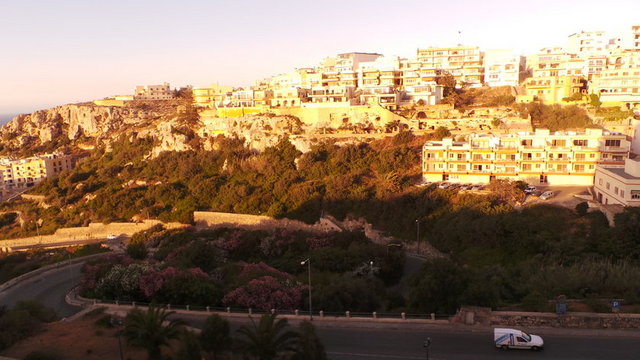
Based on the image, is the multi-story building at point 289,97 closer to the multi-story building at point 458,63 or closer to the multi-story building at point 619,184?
the multi-story building at point 458,63

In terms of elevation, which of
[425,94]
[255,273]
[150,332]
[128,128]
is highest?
[425,94]

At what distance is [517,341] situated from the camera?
540 inches

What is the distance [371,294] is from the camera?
63.5 ft

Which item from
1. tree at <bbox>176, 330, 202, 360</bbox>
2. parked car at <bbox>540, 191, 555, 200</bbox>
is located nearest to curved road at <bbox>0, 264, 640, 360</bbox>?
tree at <bbox>176, 330, 202, 360</bbox>

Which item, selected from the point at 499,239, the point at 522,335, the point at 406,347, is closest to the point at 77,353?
the point at 406,347

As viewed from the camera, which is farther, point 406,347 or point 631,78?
point 631,78

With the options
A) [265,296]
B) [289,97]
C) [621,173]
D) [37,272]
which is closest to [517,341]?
[265,296]

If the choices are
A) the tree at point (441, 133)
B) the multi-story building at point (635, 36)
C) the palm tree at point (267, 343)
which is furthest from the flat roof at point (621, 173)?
the multi-story building at point (635, 36)

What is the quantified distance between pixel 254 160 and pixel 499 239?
89.3 ft

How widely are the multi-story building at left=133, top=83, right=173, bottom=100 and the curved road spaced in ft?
269

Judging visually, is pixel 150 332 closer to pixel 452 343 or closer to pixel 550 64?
pixel 452 343

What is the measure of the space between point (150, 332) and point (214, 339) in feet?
7.62

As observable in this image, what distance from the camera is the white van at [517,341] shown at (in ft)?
45.0

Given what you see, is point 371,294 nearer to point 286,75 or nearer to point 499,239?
point 499,239
